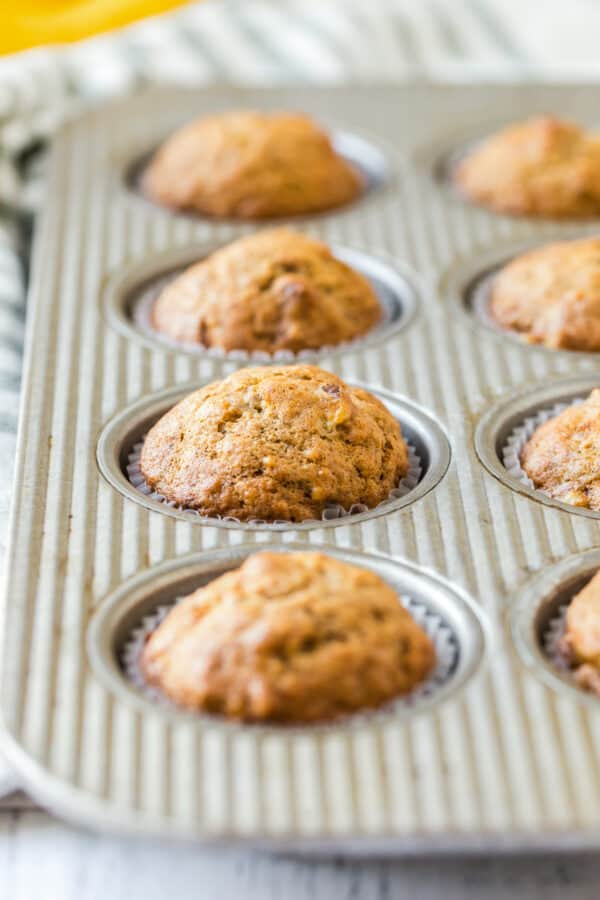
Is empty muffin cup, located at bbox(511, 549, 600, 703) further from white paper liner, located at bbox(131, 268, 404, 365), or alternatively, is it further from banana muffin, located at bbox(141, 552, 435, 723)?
white paper liner, located at bbox(131, 268, 404, 365)

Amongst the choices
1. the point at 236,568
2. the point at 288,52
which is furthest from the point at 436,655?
the point at 288,52

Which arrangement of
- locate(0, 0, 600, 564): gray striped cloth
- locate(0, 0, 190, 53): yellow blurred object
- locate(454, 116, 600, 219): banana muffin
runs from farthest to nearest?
locate(0, 0, 190, 53): yellow blurred object
locate(0, 0, 600, 564): gray striped cloth
locate(454, 116, 600, 219): banana muffin

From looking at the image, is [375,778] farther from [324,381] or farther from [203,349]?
[203,349]

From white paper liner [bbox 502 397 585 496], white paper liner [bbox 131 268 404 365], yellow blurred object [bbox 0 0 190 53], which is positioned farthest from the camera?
yellow blurred object [bbox 0 0 190 53]

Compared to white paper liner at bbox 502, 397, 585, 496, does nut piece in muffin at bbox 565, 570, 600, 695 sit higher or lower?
lower

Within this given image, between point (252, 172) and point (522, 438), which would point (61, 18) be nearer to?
point (252, 172)

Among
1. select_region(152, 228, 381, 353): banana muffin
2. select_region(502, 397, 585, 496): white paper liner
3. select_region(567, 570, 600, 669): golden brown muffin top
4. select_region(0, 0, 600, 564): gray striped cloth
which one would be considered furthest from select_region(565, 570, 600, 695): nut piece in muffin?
select_region(0, 0, 600, 564): gray striped cloth

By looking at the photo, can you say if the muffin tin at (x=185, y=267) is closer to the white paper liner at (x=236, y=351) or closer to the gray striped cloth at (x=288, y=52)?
the white paper liner at (x=236, y=351)
